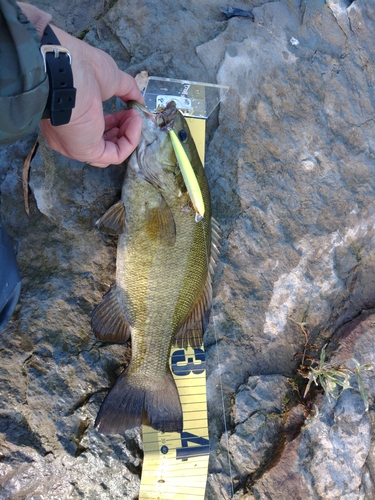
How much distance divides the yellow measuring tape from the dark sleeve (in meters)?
2.19

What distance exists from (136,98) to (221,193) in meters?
1.09

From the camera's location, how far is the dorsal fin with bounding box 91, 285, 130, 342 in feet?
11.4

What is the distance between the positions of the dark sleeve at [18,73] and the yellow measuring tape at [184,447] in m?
2.19

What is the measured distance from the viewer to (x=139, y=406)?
130 inches

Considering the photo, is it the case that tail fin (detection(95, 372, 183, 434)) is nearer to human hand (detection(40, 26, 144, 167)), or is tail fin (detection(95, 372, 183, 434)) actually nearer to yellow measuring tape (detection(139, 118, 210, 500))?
yellow measuring tape (detection(139, 118, 210, 500))

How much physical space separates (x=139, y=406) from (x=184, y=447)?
0.61 m

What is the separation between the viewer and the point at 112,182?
12.1 feet

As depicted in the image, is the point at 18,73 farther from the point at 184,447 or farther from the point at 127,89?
the point at 184,447

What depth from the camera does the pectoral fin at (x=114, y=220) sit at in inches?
136

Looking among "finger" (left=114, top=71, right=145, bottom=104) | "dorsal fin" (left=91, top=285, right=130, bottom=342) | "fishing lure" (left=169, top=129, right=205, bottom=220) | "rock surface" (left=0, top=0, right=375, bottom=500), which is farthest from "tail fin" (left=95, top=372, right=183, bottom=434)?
"finger" (left=114, top=71, right=145, bottom=104)

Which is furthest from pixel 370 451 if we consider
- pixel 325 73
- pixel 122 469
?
pixel 325 73

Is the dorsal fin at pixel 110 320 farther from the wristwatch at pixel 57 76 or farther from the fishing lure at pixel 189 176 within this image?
the wristwatch at pixel 57 76

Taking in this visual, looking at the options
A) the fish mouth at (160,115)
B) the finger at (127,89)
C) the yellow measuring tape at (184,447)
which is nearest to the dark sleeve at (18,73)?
the finger at (127,89)

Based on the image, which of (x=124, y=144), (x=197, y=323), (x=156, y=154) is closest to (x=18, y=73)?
(x=124, y=144)
